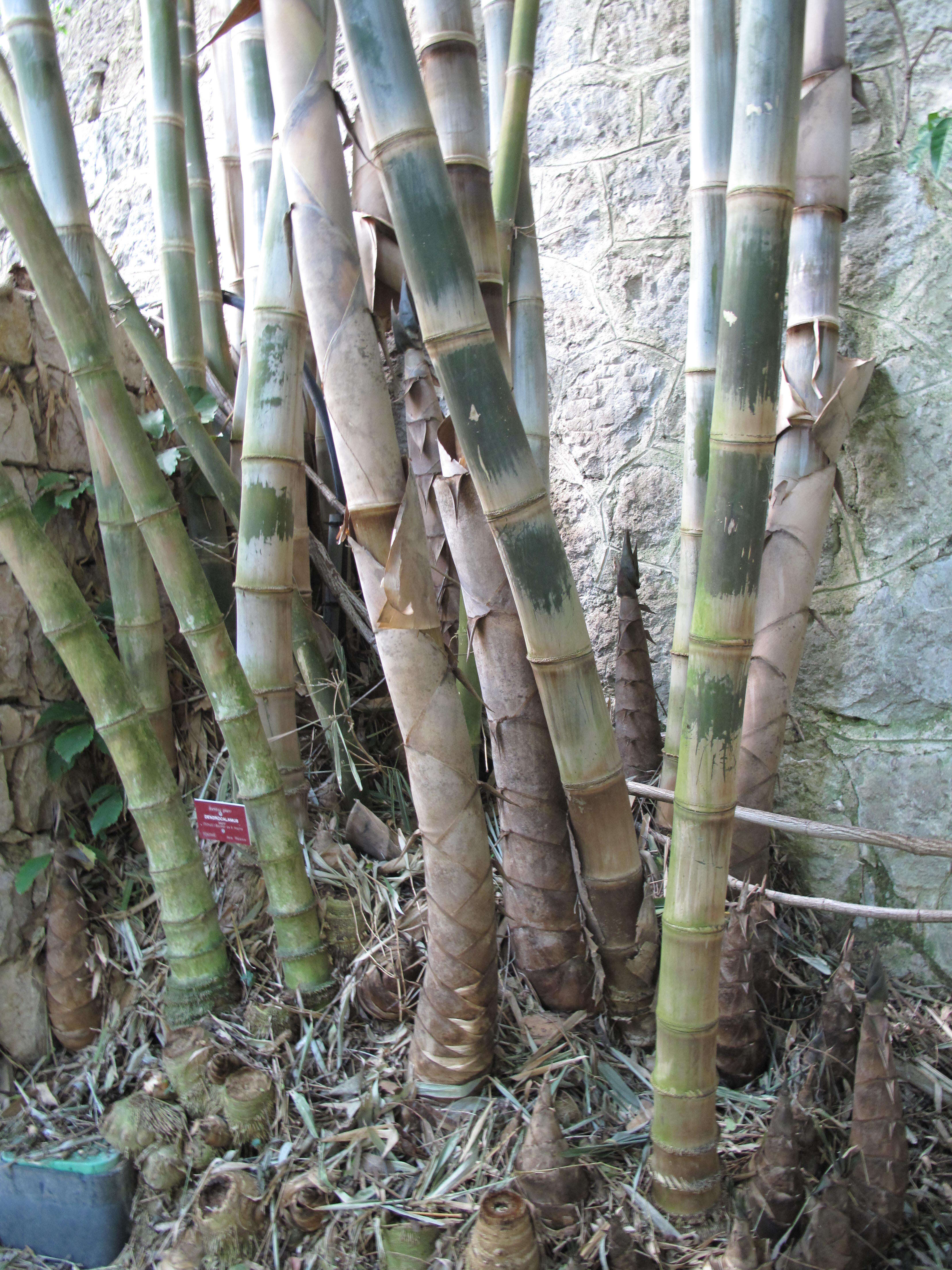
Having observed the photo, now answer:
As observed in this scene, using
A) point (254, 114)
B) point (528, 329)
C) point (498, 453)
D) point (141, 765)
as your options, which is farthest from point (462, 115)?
point (141, 765)

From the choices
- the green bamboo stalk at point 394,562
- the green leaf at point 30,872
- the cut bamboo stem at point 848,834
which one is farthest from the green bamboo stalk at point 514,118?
the green leaf at point 30,872

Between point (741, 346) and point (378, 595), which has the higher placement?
point (741, 346)

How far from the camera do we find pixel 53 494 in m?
1.68

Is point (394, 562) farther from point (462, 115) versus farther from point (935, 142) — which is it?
point (935, 142)

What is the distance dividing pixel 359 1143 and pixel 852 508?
48.4 inches

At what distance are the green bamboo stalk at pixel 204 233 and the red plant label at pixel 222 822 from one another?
94 centimetres

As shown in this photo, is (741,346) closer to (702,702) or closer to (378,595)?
(702,702)

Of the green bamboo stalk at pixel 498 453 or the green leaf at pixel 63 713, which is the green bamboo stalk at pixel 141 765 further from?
the green bamboo stalk at pixel 498 453

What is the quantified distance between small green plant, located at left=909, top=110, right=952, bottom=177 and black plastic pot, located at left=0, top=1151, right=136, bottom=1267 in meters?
1.65

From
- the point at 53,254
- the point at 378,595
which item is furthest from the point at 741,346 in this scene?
the point at 53,254

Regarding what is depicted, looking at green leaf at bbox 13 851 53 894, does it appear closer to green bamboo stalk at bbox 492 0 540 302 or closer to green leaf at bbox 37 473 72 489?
green leaf at bbox 37 473 72 489

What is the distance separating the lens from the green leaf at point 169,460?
5.38ft

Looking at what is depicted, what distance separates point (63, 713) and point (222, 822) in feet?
1.50

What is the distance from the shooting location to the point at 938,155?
1007 mm
